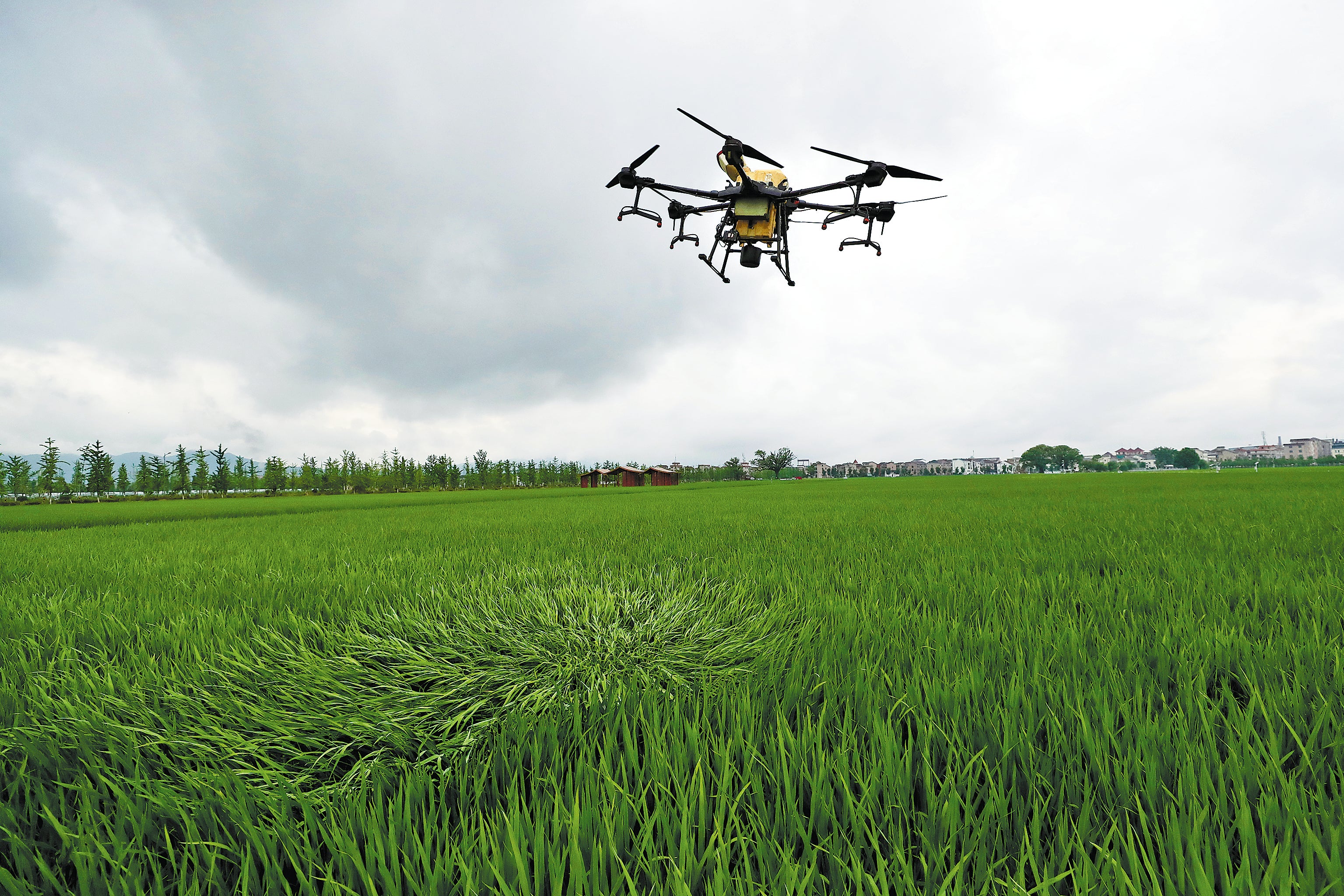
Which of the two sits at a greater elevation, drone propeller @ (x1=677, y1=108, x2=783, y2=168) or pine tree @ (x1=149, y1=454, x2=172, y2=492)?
drone propeller @ (x1=677, y1=108, x2=783, y2=168)

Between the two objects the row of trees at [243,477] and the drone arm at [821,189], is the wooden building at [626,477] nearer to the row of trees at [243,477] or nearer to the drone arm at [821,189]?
the row of trees at [243,477]

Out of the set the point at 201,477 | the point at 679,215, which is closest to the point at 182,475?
the point at 201,477

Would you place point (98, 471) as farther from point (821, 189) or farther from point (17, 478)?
point (821, 189)

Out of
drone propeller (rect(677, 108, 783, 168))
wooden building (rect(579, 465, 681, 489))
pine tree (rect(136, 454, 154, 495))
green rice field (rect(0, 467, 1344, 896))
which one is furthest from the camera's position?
wooden building (rect(579, 465, 681, 489))

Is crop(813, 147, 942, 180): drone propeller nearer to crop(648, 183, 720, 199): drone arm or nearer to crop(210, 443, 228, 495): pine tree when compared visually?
crop(648, 183, 720, 199): drone arm

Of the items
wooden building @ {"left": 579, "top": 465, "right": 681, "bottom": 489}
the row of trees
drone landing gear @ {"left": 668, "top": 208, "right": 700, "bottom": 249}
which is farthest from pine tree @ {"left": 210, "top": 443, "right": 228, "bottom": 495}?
drone landing gear @ {"left": 668, "top": 208, "right": 700, "bottom": 249}

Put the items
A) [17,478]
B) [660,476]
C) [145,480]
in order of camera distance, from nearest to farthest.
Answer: [17,478], [145,480], [660,476]
